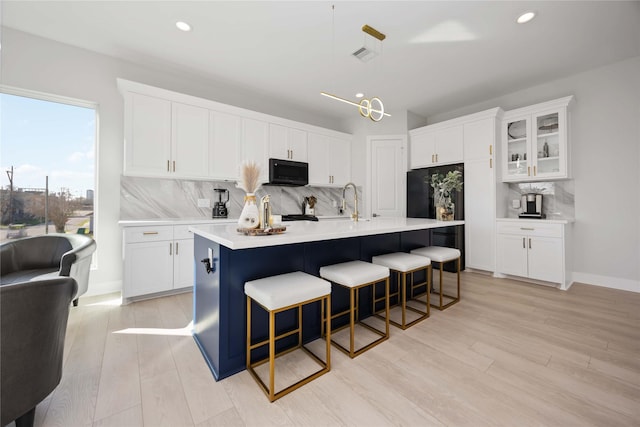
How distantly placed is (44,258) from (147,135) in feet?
5.05

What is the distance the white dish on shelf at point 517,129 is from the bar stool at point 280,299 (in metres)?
3.93

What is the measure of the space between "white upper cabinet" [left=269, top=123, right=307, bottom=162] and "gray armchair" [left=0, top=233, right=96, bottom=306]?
2458mm

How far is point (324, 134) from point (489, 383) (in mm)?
4004

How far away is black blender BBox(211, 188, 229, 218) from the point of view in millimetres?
3588

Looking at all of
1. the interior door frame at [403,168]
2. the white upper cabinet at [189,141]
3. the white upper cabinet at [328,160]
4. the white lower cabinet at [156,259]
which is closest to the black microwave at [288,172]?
the white upper cabinet at [328,160]

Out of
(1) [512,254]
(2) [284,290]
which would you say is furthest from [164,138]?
(1) [512,254]

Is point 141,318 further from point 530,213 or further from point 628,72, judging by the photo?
point 628,72

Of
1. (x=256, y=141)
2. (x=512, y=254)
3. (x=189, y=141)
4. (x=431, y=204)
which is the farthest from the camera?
(x=431, y=204)

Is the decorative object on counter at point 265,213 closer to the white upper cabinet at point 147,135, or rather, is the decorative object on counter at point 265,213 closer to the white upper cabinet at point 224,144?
the white upper cabinet at point 224,144

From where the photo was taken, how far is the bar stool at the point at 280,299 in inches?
53.1

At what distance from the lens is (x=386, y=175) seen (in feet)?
15.7

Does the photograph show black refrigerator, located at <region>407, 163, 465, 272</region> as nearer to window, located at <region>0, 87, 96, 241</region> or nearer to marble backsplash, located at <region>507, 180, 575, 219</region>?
marble backsplash, located at <region>507, 180, 575, 219</region>

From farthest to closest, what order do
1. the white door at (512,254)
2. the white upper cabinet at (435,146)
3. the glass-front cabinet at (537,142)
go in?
the white upper cabinet at (435,146) → the white door at (512,254) → the glass-front cabinet at (537,142)

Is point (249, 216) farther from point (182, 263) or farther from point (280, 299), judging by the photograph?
point (182, 263)
